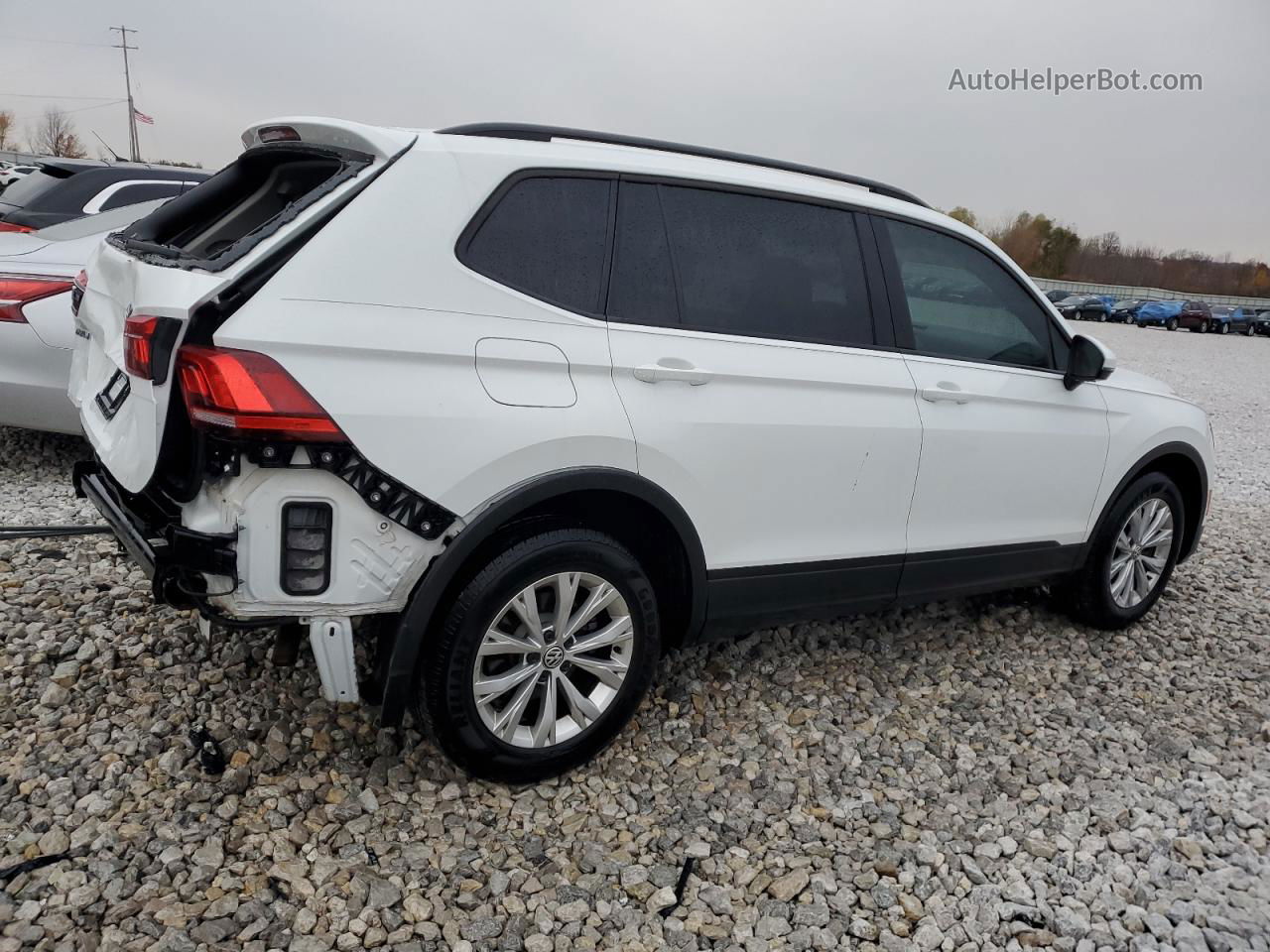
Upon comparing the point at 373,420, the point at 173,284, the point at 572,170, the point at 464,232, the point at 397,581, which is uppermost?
the point at 572,170

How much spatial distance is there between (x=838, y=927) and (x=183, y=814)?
6.05ft

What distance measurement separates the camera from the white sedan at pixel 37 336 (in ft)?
15.0

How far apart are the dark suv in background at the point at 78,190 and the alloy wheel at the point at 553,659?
4470mm

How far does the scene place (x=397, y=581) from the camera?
237 cm

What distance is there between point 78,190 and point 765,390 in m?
5.21

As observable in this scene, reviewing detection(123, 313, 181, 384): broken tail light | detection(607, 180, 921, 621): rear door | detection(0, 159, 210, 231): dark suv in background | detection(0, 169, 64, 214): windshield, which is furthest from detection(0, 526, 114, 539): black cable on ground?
detection(0, 169, 64, 214): windshield

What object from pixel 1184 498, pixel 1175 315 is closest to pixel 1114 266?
pixel 1175 315

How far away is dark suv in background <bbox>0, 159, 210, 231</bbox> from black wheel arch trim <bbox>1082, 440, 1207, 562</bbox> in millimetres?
5876

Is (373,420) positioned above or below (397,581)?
above

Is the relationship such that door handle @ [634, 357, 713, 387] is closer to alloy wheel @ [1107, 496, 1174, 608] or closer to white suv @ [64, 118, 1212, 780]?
white suv @ [64, 118, 1212, 780]

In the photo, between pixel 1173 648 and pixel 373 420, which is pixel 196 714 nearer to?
pixel 373 420

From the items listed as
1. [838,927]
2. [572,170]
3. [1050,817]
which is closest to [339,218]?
[572,170]

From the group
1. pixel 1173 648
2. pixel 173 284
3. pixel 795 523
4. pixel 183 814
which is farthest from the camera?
pixel 1173 648

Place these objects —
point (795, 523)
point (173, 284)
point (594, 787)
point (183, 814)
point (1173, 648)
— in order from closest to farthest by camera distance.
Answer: point (173, 284) < point (183, 814) < point (594, 787) < point (795, 523) < point (1173, 648)
